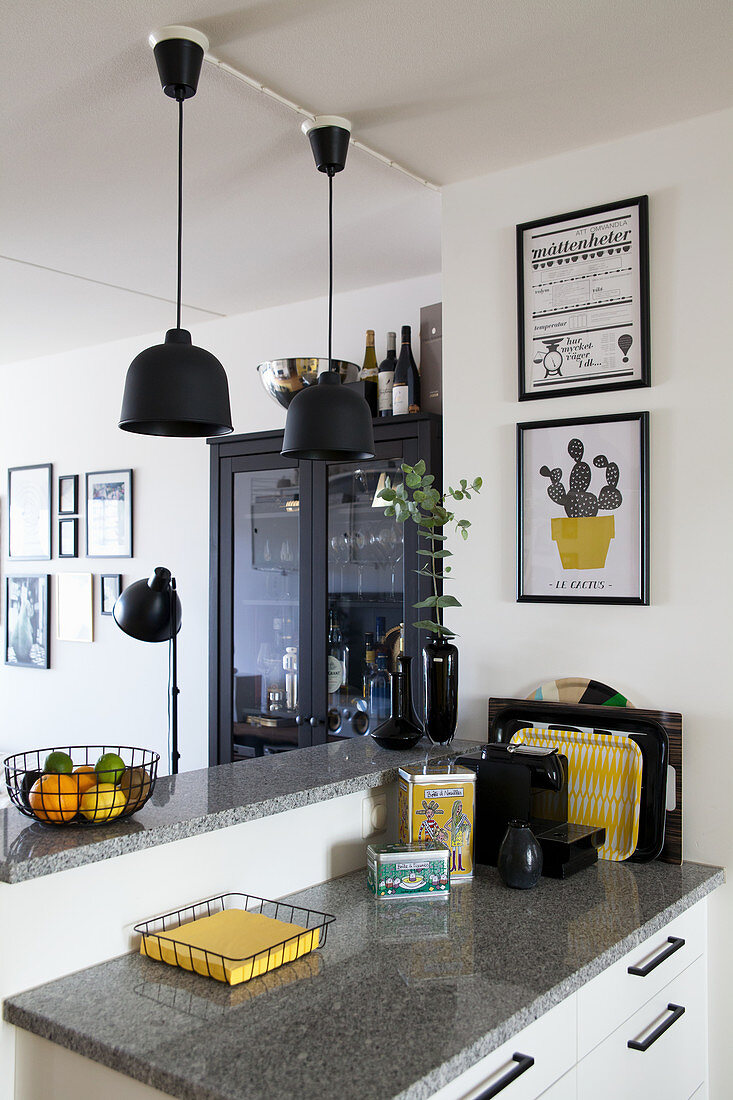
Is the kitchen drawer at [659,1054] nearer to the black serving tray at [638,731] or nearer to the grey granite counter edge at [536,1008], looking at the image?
the grey granite counter edge at [536,1008]

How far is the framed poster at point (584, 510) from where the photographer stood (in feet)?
7.16

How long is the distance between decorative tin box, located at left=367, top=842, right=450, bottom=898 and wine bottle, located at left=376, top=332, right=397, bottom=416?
1.48m

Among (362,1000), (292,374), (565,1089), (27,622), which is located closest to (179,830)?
(362,1000)

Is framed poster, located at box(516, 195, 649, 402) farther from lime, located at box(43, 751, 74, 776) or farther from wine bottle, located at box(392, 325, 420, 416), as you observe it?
lime, located at box(43, 751, 74, 776)

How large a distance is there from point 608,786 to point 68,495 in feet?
10.3

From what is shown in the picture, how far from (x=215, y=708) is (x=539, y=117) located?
2134mm

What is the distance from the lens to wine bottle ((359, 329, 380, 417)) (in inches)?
117

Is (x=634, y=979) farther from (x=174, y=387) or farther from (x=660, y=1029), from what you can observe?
(x=174, y=387)

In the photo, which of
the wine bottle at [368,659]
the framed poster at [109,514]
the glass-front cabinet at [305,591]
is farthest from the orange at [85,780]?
the framed poster at [109,514]

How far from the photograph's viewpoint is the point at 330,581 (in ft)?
9.81

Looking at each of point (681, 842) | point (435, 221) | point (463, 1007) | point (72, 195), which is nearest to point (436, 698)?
point (681, 842)

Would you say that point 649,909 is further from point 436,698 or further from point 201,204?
point 201,204

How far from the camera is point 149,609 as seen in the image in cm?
291

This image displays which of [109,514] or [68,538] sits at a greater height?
[109,514]
